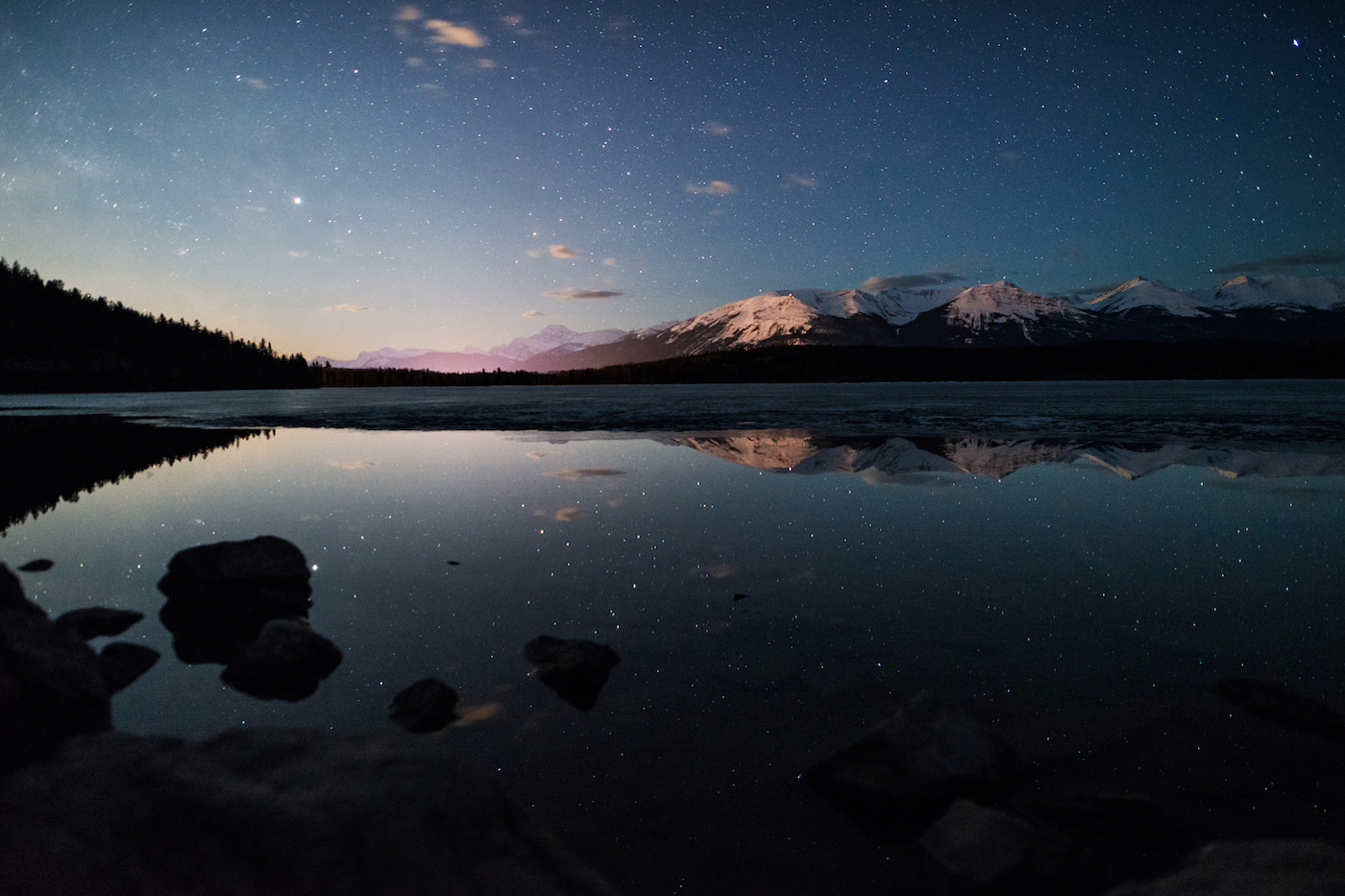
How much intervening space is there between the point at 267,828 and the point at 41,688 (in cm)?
353

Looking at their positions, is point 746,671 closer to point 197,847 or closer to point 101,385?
point 197,847

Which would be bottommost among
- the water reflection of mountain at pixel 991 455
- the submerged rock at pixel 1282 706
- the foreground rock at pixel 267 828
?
the submerged rock at pixel 1282 706

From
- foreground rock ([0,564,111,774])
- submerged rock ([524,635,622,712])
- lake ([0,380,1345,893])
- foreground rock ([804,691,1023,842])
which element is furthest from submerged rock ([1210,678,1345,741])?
foreground rock ([0,564,111,774])

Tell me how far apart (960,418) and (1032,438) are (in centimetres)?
1423

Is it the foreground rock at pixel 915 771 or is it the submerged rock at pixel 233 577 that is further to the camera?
the submerged rock at pixel 233 577

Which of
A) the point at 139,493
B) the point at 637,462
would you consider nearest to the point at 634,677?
the point at 637,462

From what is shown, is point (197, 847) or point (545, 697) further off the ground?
point (197, 847)

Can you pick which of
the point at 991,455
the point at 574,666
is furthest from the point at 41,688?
the point at 991,455

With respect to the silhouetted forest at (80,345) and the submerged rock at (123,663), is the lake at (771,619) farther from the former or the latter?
the silhouetted forest at (80,345)

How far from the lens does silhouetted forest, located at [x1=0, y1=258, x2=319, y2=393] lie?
150250 mm

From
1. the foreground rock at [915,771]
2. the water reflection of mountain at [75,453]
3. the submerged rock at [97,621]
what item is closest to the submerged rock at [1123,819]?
the foreground rock at [915,771]

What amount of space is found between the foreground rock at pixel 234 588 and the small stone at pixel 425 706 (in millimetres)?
3566

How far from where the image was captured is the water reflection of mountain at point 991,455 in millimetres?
19859

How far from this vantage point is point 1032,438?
96.3ft
